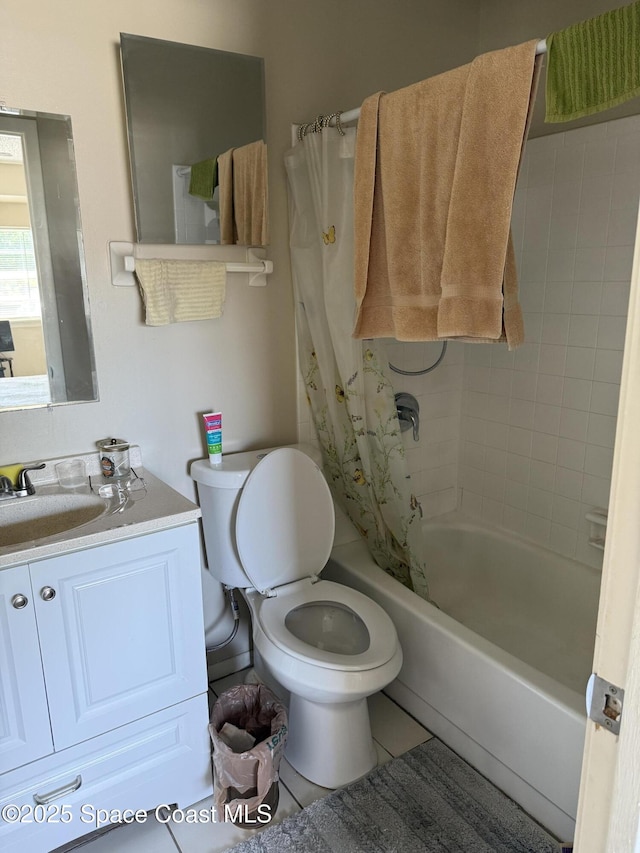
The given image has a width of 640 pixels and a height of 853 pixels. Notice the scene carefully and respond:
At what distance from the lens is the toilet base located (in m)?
1.79

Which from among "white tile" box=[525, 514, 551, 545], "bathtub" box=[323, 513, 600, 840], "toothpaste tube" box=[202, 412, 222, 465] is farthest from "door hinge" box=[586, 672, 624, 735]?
"white tile" box=[525, 514, 551, 545]

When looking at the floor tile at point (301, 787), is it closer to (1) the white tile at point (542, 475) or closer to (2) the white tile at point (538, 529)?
(2) the white tile at point (538, 529)

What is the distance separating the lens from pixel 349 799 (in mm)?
1738

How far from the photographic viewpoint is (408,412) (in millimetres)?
2506

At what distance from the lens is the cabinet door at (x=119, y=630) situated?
1423 mm

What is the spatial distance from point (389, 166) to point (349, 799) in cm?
178

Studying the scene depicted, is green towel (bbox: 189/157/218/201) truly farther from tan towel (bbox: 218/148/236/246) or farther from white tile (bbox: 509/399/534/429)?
white tile (bbox: 509/399/534/429)

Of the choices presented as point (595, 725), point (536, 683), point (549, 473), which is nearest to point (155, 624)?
point (536, 683)

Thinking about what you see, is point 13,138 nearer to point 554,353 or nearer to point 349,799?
point 554,353

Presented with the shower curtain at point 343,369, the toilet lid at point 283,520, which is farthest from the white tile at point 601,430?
the toilet lid at point 283,520

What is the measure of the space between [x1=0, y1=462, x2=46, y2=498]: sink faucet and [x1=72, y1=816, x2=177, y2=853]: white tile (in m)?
0.97

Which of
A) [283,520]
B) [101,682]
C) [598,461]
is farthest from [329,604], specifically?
[598,461]

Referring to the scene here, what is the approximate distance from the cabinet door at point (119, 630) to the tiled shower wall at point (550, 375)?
→ 2.84 ft

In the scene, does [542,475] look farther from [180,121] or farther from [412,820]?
[180,121]
